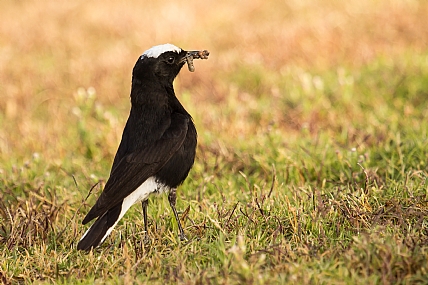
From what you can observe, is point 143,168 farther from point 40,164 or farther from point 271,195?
point 40,164

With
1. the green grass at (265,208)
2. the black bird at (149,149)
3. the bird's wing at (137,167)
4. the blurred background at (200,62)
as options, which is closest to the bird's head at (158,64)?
the black bird at (149,149)

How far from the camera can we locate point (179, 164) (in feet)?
14.5

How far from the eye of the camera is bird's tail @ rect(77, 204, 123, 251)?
3967mm

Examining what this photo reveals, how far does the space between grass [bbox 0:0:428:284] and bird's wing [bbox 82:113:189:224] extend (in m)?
0.32

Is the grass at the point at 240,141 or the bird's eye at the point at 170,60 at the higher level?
the bird's eye at the point at 170,60

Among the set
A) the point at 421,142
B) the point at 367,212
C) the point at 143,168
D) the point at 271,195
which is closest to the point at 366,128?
the point at 421,142

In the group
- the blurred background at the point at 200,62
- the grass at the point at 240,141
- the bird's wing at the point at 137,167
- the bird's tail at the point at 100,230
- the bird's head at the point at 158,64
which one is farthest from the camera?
the blurred background at the point at 200,62

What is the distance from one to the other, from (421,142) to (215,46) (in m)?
5.69

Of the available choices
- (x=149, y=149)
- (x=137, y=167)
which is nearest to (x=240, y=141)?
(x=149, y=149)

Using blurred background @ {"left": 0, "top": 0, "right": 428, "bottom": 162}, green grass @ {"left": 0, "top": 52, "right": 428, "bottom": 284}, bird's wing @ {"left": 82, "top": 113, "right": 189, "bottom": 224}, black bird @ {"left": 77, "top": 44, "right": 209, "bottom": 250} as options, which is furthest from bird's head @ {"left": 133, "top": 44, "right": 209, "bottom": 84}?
blurred background @ {"left": 0, "top": 0, "right": 428, "bottom": 162}

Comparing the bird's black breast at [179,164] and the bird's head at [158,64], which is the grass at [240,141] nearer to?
the bird's black breast at [179,164]

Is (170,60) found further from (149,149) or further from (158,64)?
(149,149)

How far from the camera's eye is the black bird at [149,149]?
4109 millimetres

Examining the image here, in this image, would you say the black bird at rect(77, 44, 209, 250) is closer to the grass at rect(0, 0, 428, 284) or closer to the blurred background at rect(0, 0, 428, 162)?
the grass at rect(0, 0, 428, 284)
